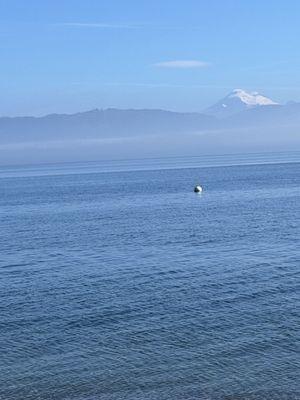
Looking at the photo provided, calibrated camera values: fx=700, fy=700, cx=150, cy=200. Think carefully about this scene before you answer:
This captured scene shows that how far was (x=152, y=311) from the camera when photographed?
48844 millimetres

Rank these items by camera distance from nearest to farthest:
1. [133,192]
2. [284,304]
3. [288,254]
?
[284,304] → [288,254] → [133,192]

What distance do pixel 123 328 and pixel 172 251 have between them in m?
26.8

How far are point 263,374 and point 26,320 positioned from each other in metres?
18.0

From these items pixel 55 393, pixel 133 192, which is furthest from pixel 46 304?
pixel 133 192

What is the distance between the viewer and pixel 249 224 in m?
91.1

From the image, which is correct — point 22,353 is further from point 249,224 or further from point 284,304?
point 249,224

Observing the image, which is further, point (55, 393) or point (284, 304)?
point (284, 304)

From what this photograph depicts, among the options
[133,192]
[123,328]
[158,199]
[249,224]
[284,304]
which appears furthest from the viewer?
[133,192]

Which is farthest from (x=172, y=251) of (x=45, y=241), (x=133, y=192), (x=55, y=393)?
(x=133, y=192)

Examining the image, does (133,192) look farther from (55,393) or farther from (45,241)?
(55,393)

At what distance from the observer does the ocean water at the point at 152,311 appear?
37188 mm

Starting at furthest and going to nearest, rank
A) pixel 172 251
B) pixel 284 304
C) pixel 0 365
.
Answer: pixel 172 251 → pixel 284 304 → pixel 0 365

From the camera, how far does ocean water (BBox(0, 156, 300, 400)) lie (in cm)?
3719

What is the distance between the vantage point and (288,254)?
219ft
